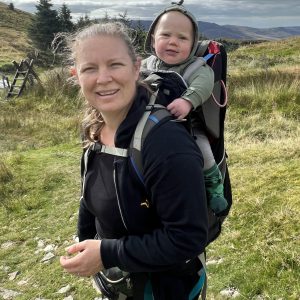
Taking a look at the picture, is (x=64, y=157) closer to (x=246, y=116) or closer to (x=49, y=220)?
(x=49, y=220)

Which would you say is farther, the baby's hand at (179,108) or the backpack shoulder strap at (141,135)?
the baby's hand at (179,108)

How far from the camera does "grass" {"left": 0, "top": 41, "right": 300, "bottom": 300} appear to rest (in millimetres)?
3424

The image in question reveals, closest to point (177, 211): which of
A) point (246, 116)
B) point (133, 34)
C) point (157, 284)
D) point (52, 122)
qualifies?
point (157, 284)

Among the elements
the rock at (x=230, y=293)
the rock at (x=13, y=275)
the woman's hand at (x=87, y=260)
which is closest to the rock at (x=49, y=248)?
the rock at (x=13, y=275)

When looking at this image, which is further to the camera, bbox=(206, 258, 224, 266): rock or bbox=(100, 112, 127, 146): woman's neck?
bbox=(206, 258, 224, 266): rock

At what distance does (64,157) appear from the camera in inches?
314

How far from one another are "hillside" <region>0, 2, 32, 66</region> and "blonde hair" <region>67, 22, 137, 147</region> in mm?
36405

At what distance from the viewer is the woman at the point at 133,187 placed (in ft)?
4.81

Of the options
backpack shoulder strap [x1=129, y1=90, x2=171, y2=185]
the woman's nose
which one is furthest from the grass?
the woman's nose

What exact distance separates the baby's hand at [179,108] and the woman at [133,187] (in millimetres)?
106

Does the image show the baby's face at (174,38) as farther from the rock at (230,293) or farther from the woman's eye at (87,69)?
the rock at (230,293)

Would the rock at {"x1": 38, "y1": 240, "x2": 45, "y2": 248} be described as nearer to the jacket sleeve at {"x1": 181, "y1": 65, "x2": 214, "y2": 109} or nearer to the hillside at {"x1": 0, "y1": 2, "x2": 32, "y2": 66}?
the jacket sleeve at {"x1": 181, "y1": 65, "x2": 214, "y2": 109}

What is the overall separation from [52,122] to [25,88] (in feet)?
22.5

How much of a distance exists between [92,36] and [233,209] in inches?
126
